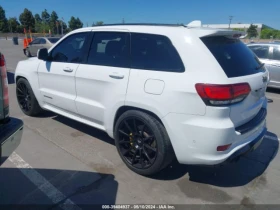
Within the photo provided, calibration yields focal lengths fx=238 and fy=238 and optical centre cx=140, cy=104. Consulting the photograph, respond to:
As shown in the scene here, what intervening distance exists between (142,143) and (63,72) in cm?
188

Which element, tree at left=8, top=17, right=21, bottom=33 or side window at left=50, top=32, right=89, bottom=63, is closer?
side window at left=50, top=32, right=89, bottom=63

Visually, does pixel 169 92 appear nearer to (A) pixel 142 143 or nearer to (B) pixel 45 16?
(A) pixel 142 143

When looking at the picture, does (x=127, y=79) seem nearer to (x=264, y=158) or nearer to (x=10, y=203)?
(x=10, y=203)

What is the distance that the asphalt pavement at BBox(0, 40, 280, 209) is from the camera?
2689mm

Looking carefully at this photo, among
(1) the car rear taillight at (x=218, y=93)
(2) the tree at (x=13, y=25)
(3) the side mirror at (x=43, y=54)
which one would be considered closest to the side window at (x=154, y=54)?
(1) the car rear taillight at (x=218, y=93)

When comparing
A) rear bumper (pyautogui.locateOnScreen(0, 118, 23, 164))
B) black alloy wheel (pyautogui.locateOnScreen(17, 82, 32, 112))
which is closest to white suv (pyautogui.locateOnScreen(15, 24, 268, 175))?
rear bumper (pyautogui.locateOnScreen(0, 118, 23, 164))

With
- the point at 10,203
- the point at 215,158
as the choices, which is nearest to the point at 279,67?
the point at 215,158

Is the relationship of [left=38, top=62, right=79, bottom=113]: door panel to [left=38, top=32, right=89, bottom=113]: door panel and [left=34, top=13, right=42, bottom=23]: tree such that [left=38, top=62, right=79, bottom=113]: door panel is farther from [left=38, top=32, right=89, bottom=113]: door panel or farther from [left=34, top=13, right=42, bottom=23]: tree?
[left=34, top=13, right=42, bottom=23]: tree

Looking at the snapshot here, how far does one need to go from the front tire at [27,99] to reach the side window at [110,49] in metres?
1.92

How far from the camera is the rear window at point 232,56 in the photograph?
261 centimetres

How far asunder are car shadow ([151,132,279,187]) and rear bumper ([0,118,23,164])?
1708mm

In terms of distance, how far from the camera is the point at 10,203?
100 inches

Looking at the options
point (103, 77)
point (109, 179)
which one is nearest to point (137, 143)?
point (109, 179)

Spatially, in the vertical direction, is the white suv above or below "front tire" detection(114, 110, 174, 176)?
above
